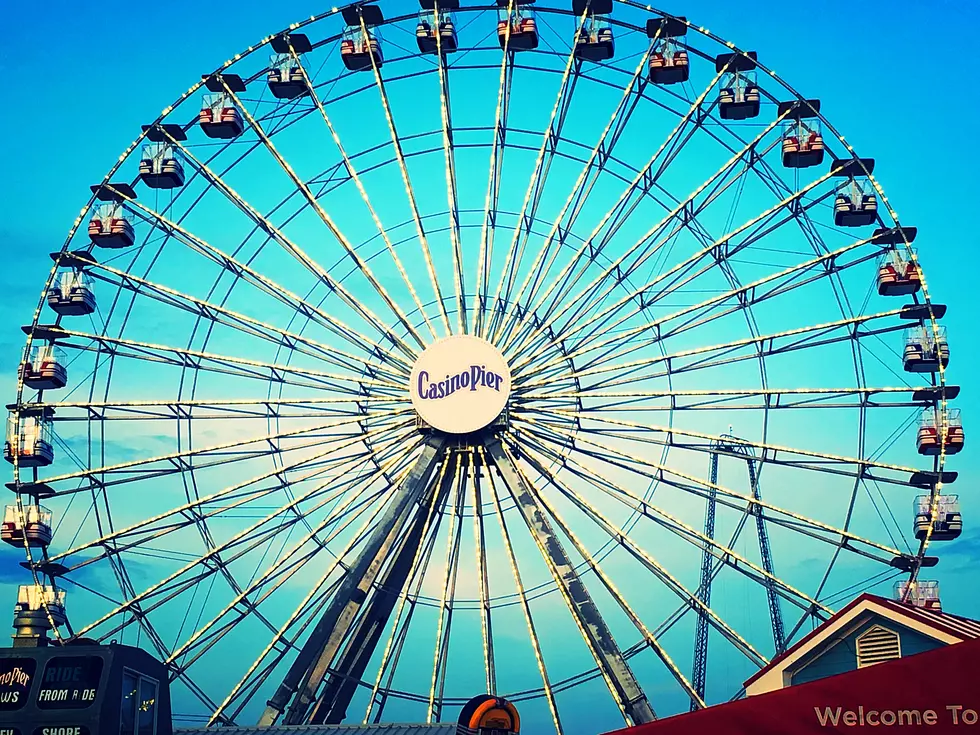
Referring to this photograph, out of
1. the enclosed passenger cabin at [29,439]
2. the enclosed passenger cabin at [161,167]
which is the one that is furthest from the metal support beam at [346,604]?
the enclosed passenger cabin at [161,167]

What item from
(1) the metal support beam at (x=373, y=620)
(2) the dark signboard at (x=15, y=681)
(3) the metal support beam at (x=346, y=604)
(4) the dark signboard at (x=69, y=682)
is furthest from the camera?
(1) the metal support beam at (x=373, y=620)

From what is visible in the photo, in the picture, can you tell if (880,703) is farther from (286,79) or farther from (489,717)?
(286,79)

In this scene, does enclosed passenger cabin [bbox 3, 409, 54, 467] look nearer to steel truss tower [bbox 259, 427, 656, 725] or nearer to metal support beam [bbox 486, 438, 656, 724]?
steel truss tower [bbox 259, 427, 656, 725]

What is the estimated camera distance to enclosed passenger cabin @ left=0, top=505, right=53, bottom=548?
3315 centimetres

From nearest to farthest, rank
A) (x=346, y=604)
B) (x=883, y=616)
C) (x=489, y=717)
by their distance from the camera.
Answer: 1. (x=883, y=616)
2. (x=489, y=717)
3. (x=346, y=604)

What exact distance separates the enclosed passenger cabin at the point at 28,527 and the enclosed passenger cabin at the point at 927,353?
921 inches

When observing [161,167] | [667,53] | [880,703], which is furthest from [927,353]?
[880,703]

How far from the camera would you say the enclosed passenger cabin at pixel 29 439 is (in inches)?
1330

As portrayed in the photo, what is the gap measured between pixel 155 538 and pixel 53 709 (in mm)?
8836

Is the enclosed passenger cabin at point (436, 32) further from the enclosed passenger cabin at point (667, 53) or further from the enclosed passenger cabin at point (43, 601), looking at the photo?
the enclosed passenger cabin at point (43, 601)

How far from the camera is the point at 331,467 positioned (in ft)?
107

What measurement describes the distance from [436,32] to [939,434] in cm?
1780

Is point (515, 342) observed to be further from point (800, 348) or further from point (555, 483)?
point (800, 348)

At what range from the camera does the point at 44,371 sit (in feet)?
113
